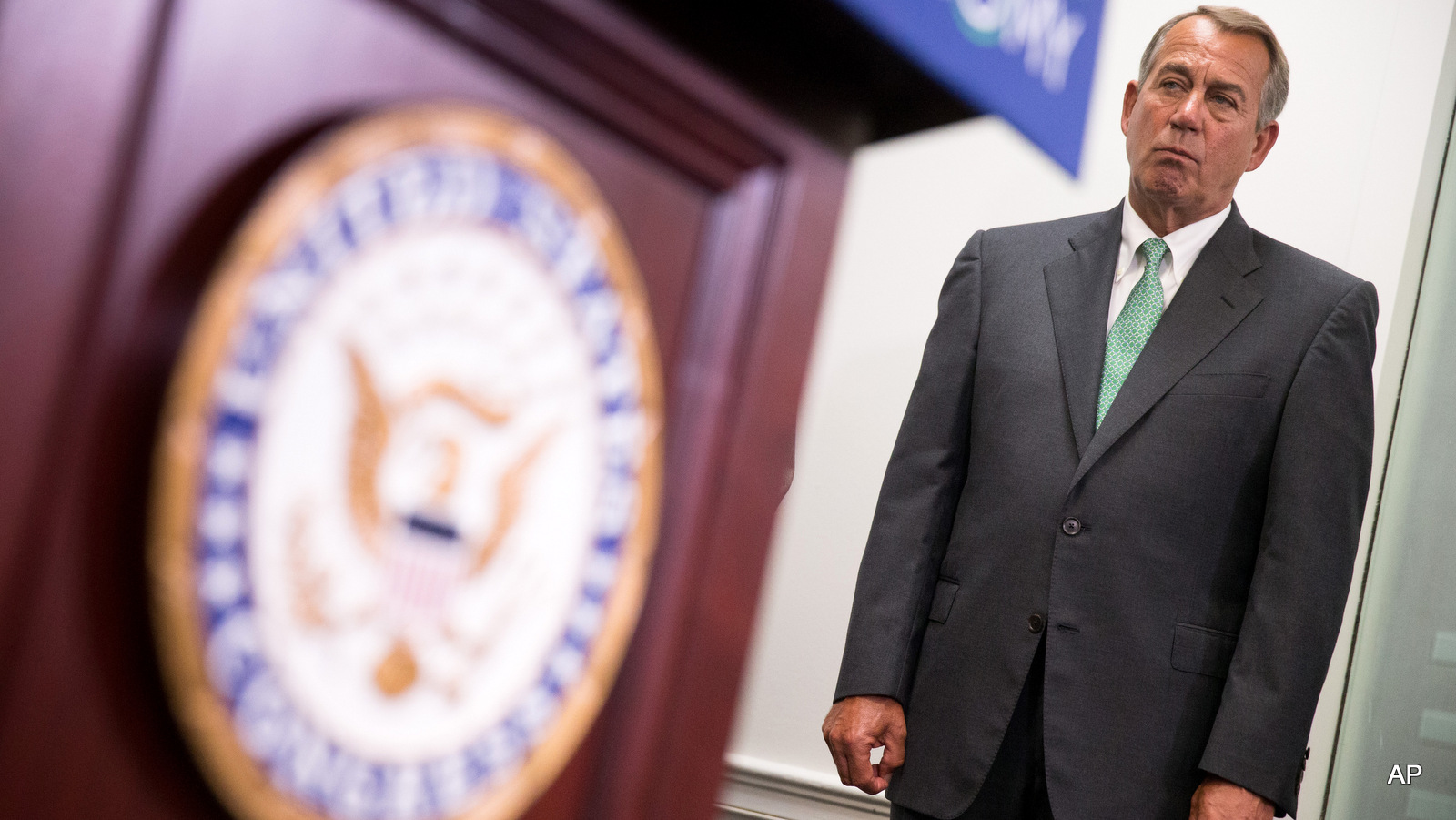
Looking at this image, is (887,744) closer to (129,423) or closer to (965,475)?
(965,475)

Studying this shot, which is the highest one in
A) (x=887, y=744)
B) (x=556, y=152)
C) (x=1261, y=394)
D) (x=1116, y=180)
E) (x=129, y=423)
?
(x=1116, y=180)

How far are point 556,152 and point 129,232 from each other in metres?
0.14

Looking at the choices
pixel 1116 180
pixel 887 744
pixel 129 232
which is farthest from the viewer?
pixel 1116 180

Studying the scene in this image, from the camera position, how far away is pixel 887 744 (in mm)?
1325

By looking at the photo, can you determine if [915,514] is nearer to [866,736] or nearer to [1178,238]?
[866,736]

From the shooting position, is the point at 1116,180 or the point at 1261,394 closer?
the point at 1261,394

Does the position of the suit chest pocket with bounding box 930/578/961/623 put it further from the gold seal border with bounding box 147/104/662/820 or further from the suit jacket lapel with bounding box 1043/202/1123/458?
the gold seal border with bounding box 147/104/662/820

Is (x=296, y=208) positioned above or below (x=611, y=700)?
above

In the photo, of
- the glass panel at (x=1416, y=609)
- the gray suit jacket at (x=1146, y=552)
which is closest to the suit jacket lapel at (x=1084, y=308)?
the gray suit jacket at (x=1146, y=552)

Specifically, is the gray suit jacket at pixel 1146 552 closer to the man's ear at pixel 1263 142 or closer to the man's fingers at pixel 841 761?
the man's fingers at pixel 841 761

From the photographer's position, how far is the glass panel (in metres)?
2.30

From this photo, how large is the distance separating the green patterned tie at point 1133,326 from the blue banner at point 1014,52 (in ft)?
2.51

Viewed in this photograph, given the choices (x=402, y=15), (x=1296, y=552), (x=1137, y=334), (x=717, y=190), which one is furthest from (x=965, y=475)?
(x=402, y=15)

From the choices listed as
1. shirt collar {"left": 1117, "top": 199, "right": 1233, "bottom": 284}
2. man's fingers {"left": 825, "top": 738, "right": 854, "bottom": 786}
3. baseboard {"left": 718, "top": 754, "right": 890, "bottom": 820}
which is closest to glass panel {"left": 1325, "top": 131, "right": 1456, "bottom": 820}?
baseboard {"left": 718, "top": 754, "right": 890, "bottom": 820}
